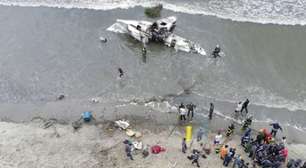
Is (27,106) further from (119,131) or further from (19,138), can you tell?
(119,131)

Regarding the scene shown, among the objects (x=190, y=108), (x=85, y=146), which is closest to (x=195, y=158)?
(x=190, y=108)

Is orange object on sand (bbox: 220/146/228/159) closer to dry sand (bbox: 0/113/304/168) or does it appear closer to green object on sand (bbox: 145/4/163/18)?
dry sand (bbox: 0/113/304/168)

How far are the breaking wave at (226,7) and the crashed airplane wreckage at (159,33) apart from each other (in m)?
4.15

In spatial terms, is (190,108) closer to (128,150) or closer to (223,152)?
(223,152)

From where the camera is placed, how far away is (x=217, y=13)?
3341cm

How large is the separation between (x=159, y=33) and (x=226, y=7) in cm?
840

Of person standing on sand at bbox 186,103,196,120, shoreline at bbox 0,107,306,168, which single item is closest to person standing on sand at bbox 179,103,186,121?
person standing on sand at bbox 186,103,196,120

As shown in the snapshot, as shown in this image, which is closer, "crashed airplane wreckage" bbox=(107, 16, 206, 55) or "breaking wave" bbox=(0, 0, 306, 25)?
"crashed airplane wreckage" bbox=(107, 16, 206, 55)

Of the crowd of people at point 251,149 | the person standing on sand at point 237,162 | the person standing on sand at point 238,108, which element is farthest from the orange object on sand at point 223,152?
the person standing on sand at point 238,108

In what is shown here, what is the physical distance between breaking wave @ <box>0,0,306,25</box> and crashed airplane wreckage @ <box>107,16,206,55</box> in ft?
13.6

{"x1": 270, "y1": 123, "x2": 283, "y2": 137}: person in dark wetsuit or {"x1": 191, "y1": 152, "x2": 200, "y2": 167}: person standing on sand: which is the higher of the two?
{"x1": 270, "y1": 123, "x2": 283, "y2": 137}: person in dark wetsuit

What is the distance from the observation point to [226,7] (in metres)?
34.3

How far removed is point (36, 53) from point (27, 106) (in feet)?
17.4

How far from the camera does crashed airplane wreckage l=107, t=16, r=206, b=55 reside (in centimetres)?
2867
